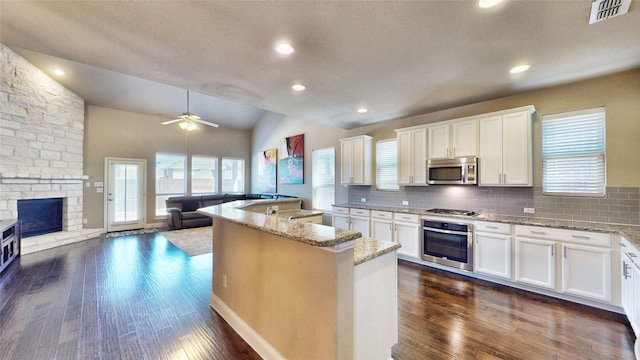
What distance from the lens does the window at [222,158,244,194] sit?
9.08 metres

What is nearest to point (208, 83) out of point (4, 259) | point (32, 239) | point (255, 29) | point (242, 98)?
point (242, 98)

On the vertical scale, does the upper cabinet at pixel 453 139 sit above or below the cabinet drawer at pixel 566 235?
above

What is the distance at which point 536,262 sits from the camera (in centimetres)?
298

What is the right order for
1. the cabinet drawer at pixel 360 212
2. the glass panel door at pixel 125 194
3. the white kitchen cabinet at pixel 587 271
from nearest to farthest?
1. the white kitchen cabinet at pixel 587 271
2. the cabinet drawer at pixel 360 212
3. the glass panel door at pixel 125 194

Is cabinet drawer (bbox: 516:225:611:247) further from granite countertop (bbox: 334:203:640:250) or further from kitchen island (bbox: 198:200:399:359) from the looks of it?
kitchen island (bbox: 198:200:399:359)

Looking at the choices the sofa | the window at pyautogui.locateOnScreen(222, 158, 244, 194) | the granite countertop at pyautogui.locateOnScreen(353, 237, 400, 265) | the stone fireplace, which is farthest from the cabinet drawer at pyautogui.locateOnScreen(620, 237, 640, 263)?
the window at pyautogui.locateOnScreen(222, 158, 244, 194)

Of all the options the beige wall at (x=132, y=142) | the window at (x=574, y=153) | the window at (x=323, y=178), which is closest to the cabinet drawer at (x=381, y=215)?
the window at (x=323, y=178)

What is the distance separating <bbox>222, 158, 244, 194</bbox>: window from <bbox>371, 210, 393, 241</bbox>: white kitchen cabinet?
250 inches

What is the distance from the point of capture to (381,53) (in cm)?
240

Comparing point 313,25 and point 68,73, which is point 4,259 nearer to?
point 68,73

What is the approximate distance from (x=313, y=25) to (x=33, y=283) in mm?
4840

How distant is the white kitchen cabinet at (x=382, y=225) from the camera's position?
171 inches

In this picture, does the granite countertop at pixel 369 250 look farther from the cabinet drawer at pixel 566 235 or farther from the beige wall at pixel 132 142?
the beige wall at pixel 132 142

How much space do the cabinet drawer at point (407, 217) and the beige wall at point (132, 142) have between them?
22.8ft
